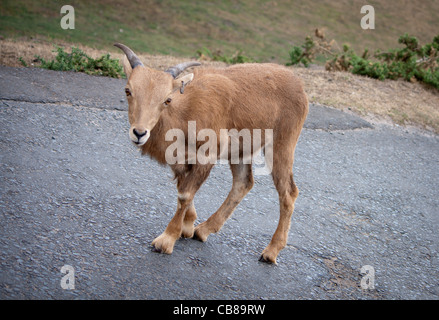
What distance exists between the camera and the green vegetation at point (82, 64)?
1000 cm

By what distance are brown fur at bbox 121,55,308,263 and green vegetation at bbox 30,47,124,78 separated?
543 centimetres

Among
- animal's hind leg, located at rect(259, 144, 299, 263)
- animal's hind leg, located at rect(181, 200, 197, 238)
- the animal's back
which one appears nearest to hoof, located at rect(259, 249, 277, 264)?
animal's hind leg, located at rect(259, 144, 299, 263)

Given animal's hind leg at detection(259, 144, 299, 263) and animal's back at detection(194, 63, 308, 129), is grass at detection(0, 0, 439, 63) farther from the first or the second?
animal's hind leg at detection(259, 144, 299, 263)

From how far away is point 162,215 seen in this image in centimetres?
605

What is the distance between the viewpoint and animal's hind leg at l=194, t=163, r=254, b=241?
5.62 meters

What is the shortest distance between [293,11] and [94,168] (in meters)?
19.9

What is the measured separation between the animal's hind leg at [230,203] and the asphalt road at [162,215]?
190 mm

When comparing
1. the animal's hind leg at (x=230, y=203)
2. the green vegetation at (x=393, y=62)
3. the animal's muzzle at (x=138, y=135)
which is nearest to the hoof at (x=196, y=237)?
the animal's hind leg at (x=230, y=203)

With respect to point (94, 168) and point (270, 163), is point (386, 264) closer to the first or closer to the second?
point (270, 163)

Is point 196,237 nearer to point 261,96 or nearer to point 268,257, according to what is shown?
point 268,257

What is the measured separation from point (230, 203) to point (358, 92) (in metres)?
7.81

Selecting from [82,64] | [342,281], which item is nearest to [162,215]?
[342,281]

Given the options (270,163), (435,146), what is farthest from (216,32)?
(270,163)

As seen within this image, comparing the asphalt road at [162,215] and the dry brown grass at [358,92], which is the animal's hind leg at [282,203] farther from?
the dry brown grass at [358,92]
